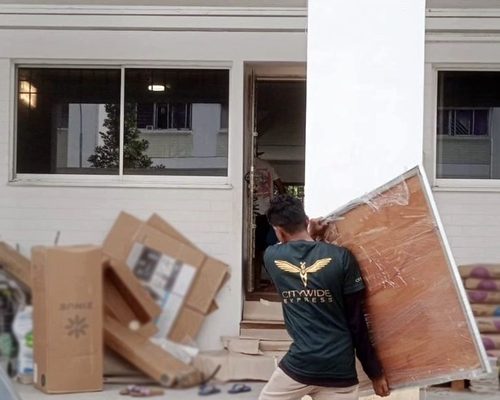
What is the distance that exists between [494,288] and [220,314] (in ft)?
7.74

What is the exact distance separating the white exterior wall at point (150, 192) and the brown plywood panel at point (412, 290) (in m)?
3.14

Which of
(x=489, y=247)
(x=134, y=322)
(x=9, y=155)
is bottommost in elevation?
(x=134, y=322)

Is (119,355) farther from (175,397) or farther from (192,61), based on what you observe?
(192,61)

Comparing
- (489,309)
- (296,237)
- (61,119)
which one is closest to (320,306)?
(296,237)

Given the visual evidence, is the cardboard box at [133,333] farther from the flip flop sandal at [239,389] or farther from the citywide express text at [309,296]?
the citywide express text at [309,296]

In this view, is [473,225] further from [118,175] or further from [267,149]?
[118,175]

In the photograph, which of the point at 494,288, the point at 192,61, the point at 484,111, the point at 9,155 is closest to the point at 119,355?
the point at 9,155

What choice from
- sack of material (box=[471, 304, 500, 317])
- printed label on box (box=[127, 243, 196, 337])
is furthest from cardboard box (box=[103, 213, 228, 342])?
sack of material (box=[471, 304, 500, 317])

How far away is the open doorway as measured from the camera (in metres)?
7.04

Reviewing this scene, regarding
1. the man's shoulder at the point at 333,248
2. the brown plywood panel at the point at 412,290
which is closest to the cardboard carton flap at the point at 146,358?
the brown plywood panel at the point at 412,290

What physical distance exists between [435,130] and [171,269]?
103 inches

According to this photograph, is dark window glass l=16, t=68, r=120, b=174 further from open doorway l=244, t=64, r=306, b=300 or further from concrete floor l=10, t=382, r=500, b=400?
concrete floor l=10, t=382, r=500, b=400

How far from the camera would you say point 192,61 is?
262 inches

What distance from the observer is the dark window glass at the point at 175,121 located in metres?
6.79
